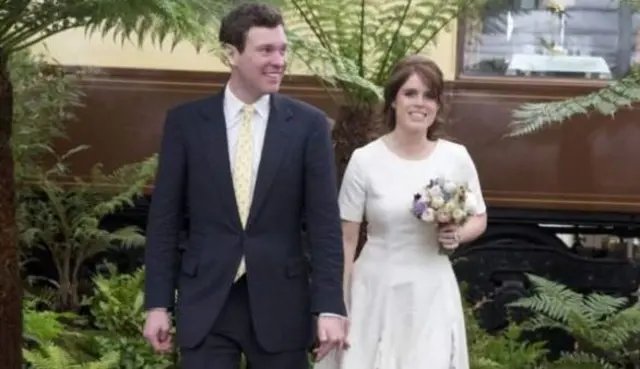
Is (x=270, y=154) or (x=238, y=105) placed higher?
(x=238, y=105)

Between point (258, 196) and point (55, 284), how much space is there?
4067mm

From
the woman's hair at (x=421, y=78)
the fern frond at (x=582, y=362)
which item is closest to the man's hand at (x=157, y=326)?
the woman's hair at (x=421, y=78)

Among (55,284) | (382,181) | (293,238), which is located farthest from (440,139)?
(55,284)

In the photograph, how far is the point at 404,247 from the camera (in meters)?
4.29

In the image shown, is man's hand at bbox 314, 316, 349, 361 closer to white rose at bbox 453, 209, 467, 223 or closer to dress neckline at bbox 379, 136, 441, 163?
white rose at bbox 453, 209, 467, 223

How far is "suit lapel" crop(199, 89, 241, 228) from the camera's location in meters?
3.72

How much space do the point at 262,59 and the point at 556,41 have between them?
4414 millimetres

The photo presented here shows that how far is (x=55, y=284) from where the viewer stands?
7.49 metres

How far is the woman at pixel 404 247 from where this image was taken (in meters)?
4.26

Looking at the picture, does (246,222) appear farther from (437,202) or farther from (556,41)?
(556,41)

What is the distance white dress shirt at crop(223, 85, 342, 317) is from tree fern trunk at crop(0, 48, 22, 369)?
5.05 feet

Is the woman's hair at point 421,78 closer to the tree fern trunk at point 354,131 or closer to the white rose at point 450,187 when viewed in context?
the white rose at point 450,187

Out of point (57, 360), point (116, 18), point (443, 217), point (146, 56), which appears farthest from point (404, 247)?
point (146, 56)

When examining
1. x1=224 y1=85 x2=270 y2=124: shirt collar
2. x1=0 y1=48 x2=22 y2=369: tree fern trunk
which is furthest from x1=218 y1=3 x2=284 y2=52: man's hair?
x1=0 y1=48 x2=22 y2=369: tree fern trunk
